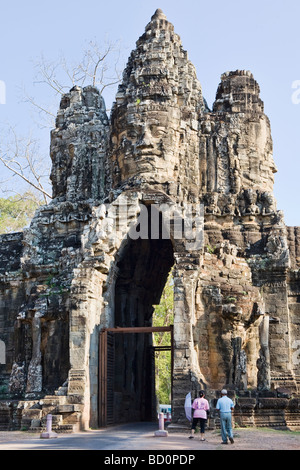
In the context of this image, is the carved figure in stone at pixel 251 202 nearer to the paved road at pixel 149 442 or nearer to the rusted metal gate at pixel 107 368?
the rusted metal gate at pixel 107 368

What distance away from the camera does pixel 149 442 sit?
13914mm

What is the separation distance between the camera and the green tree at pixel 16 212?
135ft

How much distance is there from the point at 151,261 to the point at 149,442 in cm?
1130

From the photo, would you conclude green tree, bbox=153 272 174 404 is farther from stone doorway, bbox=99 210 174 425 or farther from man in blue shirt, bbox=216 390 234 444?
man in blue shirt, bbox=216 390 234 444

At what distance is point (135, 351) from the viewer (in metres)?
24.1

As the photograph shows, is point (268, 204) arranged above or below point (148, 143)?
below

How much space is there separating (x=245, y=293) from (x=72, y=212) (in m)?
6.99

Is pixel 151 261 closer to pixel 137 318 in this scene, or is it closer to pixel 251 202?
pixel 137 318

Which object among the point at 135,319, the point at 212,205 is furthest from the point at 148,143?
the point at 135,319

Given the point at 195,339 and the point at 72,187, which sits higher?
the point at 72,187

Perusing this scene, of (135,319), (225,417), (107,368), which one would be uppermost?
(135,319)

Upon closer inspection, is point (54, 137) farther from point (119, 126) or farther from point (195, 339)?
point (195, 339)
